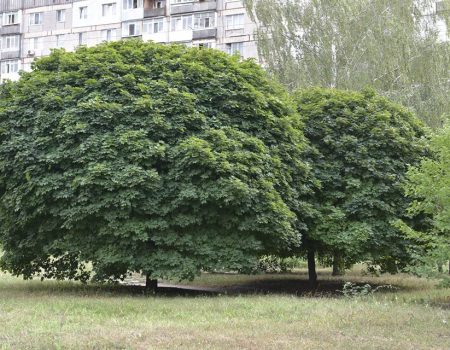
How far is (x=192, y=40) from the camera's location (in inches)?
1891

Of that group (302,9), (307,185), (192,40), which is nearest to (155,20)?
(192,40)

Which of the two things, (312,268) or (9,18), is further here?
(9,18)

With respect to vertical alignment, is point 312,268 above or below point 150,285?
above

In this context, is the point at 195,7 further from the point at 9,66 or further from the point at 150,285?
the point at 150,285

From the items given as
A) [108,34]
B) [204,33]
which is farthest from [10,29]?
[204,33]

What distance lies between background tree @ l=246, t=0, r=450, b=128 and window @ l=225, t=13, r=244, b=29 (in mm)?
10656

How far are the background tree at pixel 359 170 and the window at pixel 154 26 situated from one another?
30.4m

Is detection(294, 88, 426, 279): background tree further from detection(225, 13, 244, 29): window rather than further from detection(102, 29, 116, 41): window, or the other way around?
detection(102, 29, 116, 41): window

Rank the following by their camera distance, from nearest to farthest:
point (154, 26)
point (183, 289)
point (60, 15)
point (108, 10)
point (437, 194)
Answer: point (437, 194) → point (183, 289) → point (154, 26) → point (108, 10) → point (60, 15)

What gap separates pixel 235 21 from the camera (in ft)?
156

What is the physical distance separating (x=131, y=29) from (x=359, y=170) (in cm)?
3512

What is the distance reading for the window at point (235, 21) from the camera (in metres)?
47.3

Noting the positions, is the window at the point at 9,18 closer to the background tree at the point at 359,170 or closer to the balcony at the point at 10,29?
the balcony at the point at 10,29

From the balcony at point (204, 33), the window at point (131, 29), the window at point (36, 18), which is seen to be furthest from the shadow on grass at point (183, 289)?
the window at point (36, 18)
